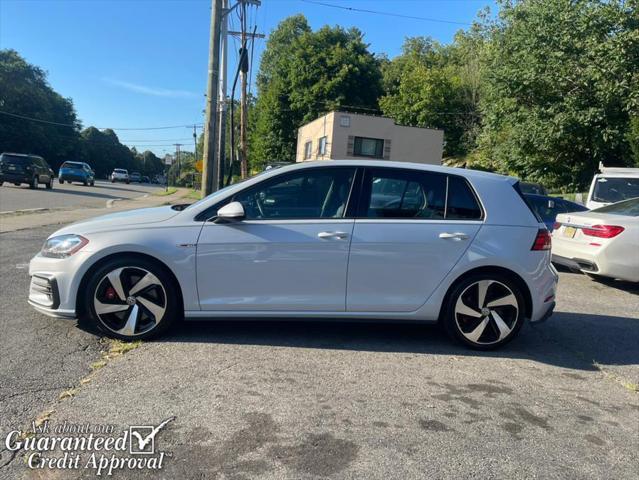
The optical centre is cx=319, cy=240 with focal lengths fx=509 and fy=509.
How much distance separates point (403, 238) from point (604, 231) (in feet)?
14.4

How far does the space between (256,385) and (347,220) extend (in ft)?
5.20

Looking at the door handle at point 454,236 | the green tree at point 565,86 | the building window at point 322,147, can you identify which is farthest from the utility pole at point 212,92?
the building window at point 322,147

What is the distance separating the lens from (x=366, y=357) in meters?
4.23

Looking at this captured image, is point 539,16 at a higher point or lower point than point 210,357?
higher

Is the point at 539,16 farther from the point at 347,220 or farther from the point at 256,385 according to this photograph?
the point at 256,385

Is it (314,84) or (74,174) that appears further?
(314,84)

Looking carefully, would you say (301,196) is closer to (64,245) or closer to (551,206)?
(64,245)

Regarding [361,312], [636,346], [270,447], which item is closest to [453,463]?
[270,447]

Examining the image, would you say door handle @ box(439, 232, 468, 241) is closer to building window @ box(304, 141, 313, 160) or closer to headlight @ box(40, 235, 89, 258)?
headlight @ box(40, 235, 89, 258)

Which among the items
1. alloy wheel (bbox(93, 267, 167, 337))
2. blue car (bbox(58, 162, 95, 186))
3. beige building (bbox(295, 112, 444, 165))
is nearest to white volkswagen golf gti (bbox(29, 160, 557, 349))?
alloy wheel (bbox(93, 267, 167, 337))

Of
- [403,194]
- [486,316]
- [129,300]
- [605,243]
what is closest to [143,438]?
[129,300]

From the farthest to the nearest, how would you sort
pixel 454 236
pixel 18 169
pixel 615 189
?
1. pixel 18 169
2. pixel 615 189
3. pixel 454 236

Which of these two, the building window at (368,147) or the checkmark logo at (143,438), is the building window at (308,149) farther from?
the checkmark logo at (143,438)

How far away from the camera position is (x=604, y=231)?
7199 millimetres
